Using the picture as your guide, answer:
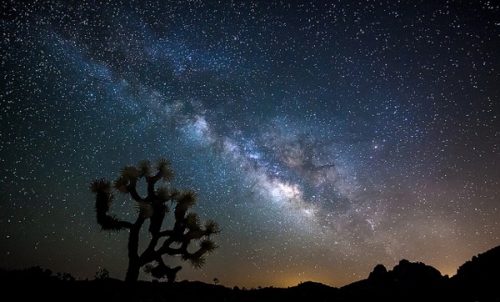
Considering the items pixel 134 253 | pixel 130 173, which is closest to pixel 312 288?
Result: pixel 134 253

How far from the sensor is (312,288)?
1280 centimetres

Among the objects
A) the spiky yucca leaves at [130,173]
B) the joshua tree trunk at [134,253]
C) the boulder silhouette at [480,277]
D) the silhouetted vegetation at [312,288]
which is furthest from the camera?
the spiky yucca leaves at [130,173]

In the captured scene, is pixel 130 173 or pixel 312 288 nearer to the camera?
pixel 312 288

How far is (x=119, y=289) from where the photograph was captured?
11.1m

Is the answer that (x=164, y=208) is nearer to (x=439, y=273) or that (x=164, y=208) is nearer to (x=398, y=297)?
(x=398, y=297)

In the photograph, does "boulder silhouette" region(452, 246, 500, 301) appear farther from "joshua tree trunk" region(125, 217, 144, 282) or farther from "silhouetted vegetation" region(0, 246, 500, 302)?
"joshua tree trunk" region(125, 217, 144, 282)

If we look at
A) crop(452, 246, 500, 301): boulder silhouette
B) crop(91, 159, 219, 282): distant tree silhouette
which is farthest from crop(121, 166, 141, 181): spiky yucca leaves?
crop(452, 246, 500, 301): boulder silhouette

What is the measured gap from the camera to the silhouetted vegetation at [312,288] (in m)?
9.83

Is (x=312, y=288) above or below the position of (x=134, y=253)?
below

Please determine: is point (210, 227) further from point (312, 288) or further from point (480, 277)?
point (480, 277)

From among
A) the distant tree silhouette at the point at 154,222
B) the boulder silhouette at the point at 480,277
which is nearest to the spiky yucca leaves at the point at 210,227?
the distant tree silhouette at the point at 154,222

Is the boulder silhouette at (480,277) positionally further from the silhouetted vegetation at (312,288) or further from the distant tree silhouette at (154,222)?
the distant tree silhouette at (154,222)

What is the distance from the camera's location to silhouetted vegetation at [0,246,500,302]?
9828mm

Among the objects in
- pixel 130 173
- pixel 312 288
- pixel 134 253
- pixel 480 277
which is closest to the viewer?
pixel 480 277
